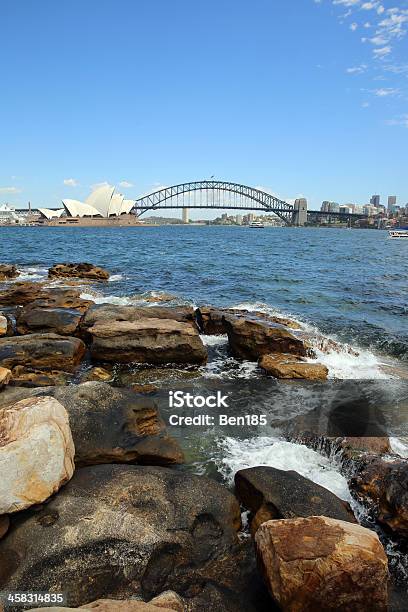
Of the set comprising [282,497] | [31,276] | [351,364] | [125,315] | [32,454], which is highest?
[32,454]

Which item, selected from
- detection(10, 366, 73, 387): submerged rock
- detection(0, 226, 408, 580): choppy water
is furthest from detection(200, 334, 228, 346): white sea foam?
detection(10, 366, 73, 387): submerged rock

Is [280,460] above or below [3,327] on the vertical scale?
below

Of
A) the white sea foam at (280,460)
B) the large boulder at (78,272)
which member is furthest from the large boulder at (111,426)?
the large boulder at (78,272)

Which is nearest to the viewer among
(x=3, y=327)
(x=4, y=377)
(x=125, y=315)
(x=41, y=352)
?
(x=4, y=377)

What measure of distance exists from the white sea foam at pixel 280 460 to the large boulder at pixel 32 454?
179cm

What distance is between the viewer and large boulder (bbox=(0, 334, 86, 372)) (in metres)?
6.70

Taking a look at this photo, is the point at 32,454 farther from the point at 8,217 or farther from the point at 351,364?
the point at 8,217

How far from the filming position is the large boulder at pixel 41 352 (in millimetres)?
6699

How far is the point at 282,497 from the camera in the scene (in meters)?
3.48

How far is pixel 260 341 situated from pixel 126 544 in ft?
17.7

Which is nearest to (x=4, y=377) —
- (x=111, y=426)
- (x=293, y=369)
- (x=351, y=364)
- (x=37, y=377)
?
(x=37, y=377)

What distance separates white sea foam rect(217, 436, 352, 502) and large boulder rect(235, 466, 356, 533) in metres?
0.50

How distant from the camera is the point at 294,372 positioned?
7.10m

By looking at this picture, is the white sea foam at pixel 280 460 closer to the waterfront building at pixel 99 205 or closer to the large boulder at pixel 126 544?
the large boulder at pixel 126 544
